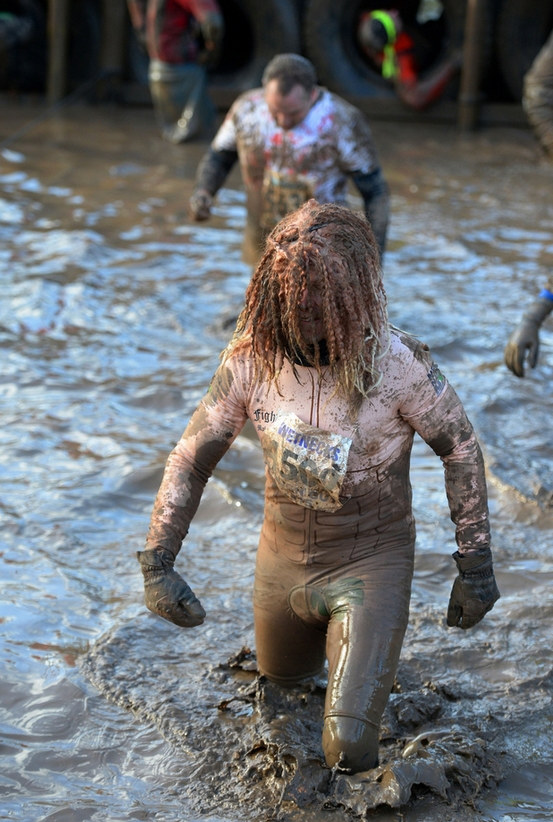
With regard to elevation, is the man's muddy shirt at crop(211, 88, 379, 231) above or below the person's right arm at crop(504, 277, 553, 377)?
above

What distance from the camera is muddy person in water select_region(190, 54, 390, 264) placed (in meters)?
5.44

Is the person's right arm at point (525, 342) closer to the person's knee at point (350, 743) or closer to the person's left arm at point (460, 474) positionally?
the person's left arm at point (460, 474)

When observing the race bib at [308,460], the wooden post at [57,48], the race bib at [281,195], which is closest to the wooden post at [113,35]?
the wooden post at [57,48]

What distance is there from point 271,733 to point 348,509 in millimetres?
686

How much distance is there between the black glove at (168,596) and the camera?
119 inches

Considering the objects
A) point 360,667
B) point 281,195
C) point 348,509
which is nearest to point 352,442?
point 348,509

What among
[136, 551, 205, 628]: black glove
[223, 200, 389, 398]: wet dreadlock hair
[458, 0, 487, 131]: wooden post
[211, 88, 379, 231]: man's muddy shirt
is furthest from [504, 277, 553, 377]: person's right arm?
[458, 0, 487, 131]: wooden post

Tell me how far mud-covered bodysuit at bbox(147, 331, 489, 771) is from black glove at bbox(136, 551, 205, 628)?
7cm

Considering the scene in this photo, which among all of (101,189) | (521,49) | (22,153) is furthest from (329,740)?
(521,49)

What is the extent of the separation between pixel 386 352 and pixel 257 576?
0.78 meters

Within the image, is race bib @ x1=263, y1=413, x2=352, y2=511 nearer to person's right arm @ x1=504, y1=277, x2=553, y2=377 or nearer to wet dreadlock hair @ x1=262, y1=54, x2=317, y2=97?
person's right arm @ x1=504, y1=277, x2=553, y2=377

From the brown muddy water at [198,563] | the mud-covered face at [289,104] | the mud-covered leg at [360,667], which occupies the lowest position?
the brown muddy water at [198,563]

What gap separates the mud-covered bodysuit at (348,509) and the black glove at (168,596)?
7 cm

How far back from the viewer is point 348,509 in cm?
306
